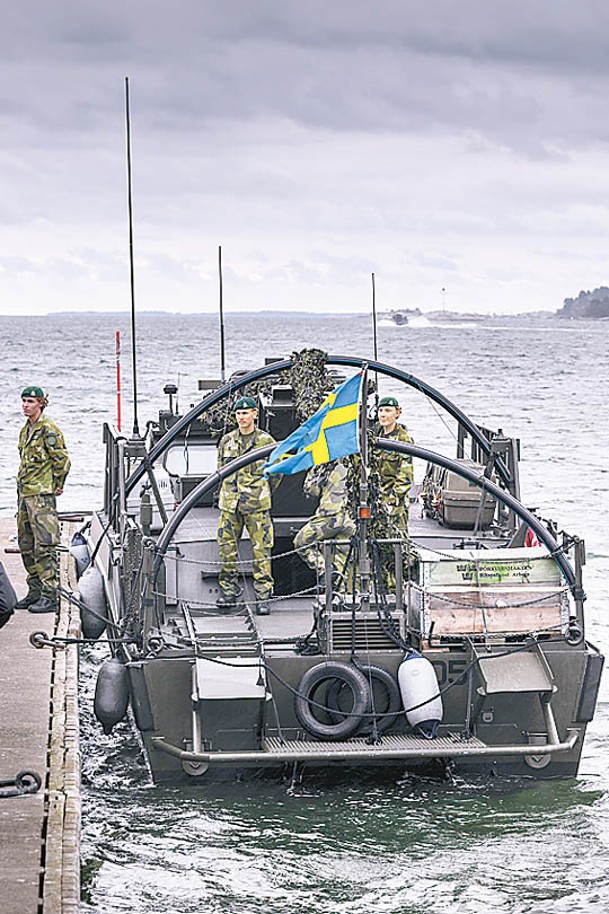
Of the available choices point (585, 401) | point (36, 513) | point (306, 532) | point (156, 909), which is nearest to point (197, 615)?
point (306, 532)

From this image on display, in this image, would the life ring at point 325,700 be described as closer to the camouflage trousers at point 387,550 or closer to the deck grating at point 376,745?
the deck grating at point 376,745

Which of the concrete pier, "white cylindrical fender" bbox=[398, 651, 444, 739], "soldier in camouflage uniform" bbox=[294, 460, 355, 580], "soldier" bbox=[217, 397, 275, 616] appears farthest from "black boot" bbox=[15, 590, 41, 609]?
"white cylindrical fender" bbox=[398, 651, 444, 739]

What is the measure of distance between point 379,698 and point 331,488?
217cm

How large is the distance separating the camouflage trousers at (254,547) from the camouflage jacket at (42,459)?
5.31 ft

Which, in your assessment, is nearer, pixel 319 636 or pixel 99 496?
pixel 319 636

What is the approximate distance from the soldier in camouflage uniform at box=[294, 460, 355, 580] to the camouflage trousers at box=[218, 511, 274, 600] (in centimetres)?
26

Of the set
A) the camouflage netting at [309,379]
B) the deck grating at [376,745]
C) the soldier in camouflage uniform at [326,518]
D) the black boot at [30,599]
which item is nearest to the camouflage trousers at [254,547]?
the soldier in camouflage uniform at [326,518]

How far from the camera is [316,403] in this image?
517 inches

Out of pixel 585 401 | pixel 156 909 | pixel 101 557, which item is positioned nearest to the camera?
pixel 156 909

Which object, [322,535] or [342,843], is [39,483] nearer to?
[322,535]

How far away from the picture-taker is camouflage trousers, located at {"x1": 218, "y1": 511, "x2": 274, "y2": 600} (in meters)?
11.8

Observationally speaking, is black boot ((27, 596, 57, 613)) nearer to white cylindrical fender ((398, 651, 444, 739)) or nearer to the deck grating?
the deck grating

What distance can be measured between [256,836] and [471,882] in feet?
4.87

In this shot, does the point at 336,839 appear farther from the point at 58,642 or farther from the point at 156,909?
the point at 58,642
